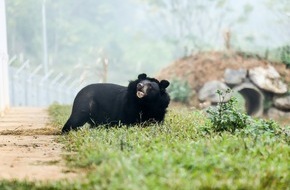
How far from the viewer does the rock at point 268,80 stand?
58.7 ft

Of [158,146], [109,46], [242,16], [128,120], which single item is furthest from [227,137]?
[109,46]

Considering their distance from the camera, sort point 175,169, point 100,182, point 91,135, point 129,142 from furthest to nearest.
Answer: point 91,135 → point 129,142 → point 175,169 → point 100,182

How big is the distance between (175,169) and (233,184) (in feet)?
1.29

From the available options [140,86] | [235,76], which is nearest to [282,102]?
[235,76]

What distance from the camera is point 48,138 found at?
6.43 meters

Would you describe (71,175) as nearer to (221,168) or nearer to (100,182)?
(100,182)

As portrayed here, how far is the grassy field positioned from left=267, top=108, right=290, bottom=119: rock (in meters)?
12.8

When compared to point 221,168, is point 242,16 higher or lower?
higher

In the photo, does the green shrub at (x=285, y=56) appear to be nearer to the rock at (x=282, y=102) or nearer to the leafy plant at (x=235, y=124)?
the rock at (x=282, y=102)

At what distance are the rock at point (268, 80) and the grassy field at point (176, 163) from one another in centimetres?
1281

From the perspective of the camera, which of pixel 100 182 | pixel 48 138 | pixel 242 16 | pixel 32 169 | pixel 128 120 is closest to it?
pixel 100 182

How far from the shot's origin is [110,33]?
49469mm

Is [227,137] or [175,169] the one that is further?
[227,137]

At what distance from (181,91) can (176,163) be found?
1479 cm
